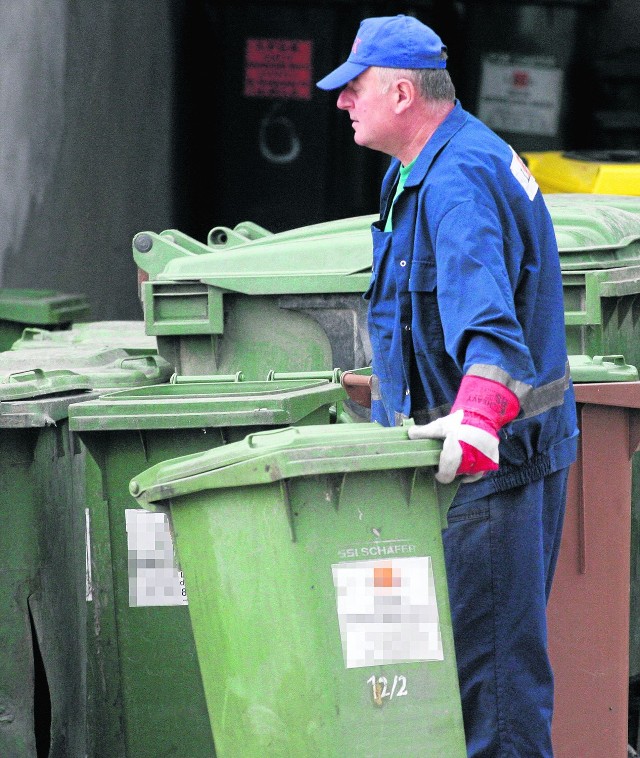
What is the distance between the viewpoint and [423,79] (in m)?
3.04

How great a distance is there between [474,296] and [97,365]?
179 centimetres

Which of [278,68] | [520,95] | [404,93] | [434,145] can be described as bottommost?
[434,145]

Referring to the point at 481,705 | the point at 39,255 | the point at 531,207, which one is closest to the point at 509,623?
the point at 481,705

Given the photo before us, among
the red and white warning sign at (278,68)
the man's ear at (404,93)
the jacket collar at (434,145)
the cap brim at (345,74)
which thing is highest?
the red and white warning sign at (278,68)

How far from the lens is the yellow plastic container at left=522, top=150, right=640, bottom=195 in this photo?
6.51 metres

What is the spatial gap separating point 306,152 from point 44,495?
6.02 m

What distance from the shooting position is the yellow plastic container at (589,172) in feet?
21.4

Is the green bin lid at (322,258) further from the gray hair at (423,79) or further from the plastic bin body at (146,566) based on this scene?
the gray hair at (423,79)

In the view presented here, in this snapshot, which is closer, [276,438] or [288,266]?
[276,438]

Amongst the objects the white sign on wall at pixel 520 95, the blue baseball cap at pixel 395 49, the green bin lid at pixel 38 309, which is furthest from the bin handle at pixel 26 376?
the white sign on wall at pixel 520 95

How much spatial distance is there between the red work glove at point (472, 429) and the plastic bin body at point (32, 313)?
3.59 m

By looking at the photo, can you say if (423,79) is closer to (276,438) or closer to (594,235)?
(276,438)

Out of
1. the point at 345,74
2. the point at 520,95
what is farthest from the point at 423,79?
the point at 520,95

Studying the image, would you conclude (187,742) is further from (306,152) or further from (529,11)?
(529,11)
